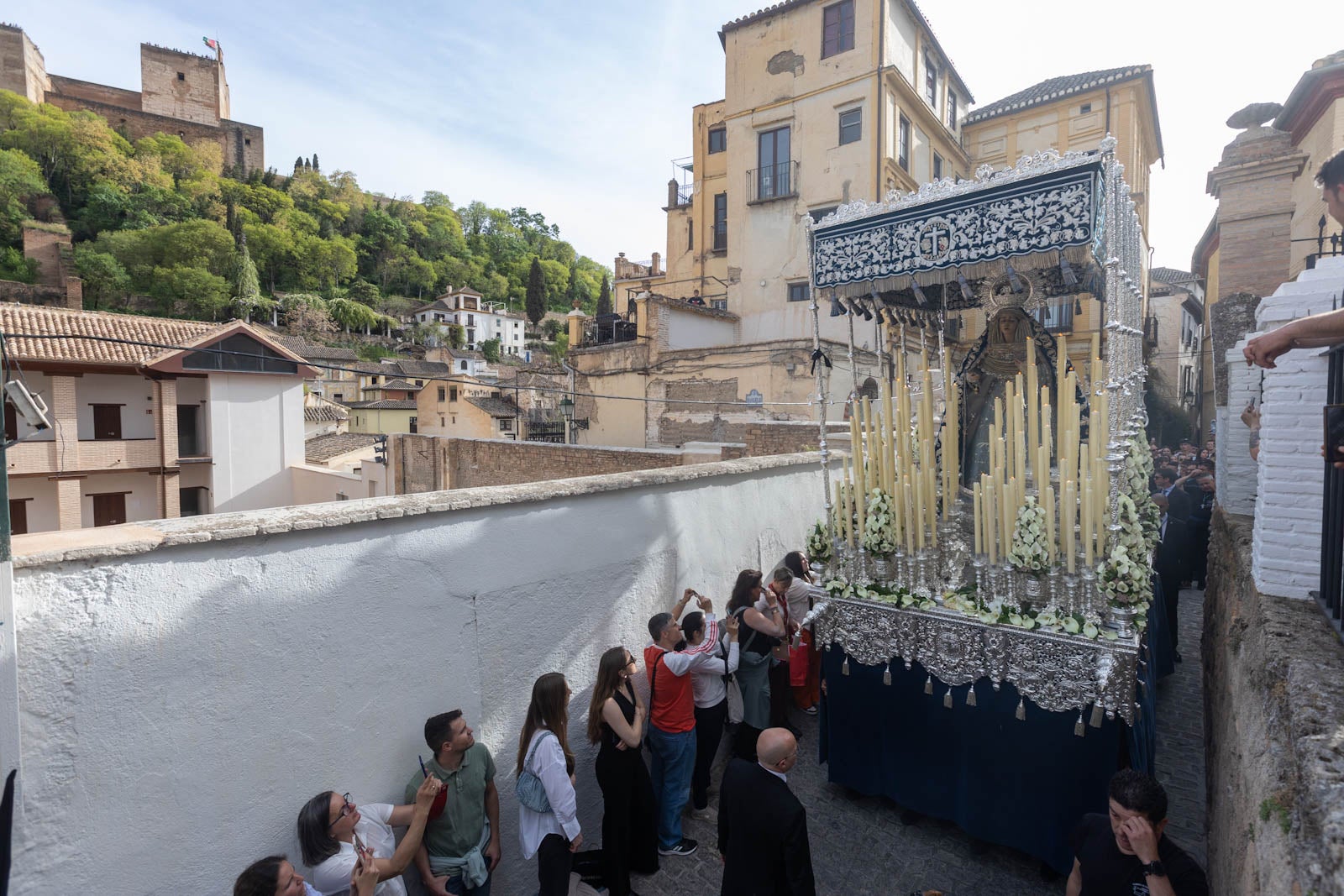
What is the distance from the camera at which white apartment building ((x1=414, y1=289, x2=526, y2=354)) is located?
188 ft

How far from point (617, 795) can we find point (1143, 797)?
2449mm

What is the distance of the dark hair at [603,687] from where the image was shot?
3.53m

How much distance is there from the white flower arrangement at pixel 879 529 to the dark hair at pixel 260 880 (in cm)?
359

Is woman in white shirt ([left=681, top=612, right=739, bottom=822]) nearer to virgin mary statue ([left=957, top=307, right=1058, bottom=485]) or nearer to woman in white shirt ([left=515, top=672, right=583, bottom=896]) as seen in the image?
woman in white shirt ([left=515, top=672, right=583, bottom=896])

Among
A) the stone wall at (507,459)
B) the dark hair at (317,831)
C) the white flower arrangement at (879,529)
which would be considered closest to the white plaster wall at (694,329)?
the stone wall at (507,459)

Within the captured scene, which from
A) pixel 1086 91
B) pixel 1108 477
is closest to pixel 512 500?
pixel 1108 477

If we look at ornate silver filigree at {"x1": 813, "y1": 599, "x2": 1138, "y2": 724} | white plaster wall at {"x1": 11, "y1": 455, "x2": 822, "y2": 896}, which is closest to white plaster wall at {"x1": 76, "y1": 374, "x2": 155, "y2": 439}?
white plaster wall at {"x1": 11, "y1": 455, "x2": 822, "y2": 896}

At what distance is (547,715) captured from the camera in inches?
129

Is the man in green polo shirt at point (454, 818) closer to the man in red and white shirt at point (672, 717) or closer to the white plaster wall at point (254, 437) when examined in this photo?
the man in red and white shirt at point (672, 717)

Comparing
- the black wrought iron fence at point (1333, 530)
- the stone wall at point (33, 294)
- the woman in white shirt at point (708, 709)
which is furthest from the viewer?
the stone wall at point (33, 294)

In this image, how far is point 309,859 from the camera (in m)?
2.58

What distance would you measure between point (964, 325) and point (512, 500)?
16.4 m

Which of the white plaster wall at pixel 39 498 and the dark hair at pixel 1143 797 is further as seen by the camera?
the white plaster wall at pixel 39 498

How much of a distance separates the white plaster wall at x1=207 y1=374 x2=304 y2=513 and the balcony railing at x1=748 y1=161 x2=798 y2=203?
46.5 ft
